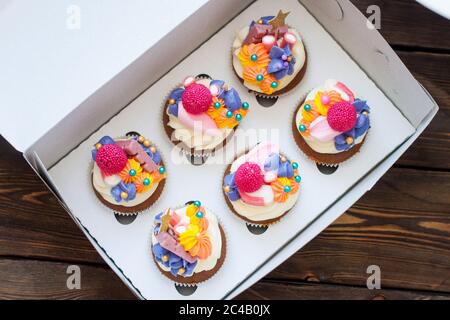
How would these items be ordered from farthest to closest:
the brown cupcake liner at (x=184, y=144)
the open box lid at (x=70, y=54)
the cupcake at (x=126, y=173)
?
the brown cupcake liner at (x=184, y=144) < the cupcake at (x=126, y=173) < the open box lid at (x=70, y=54)

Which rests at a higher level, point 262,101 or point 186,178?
point 262,101

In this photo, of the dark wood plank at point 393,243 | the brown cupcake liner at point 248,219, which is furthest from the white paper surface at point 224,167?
the dark wood plank at point 393,243

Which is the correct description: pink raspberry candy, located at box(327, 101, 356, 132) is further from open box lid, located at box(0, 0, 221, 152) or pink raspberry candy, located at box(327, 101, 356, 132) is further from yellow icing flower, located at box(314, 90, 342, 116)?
open box lid, located at box(0, 0, 221, 152)

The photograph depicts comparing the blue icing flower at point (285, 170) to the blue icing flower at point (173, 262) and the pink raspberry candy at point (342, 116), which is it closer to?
the pink raspberry candy at point (342, 116)

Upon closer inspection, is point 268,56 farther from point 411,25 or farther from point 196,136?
point 411,25

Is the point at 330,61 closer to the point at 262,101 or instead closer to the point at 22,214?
the point at 262,101
